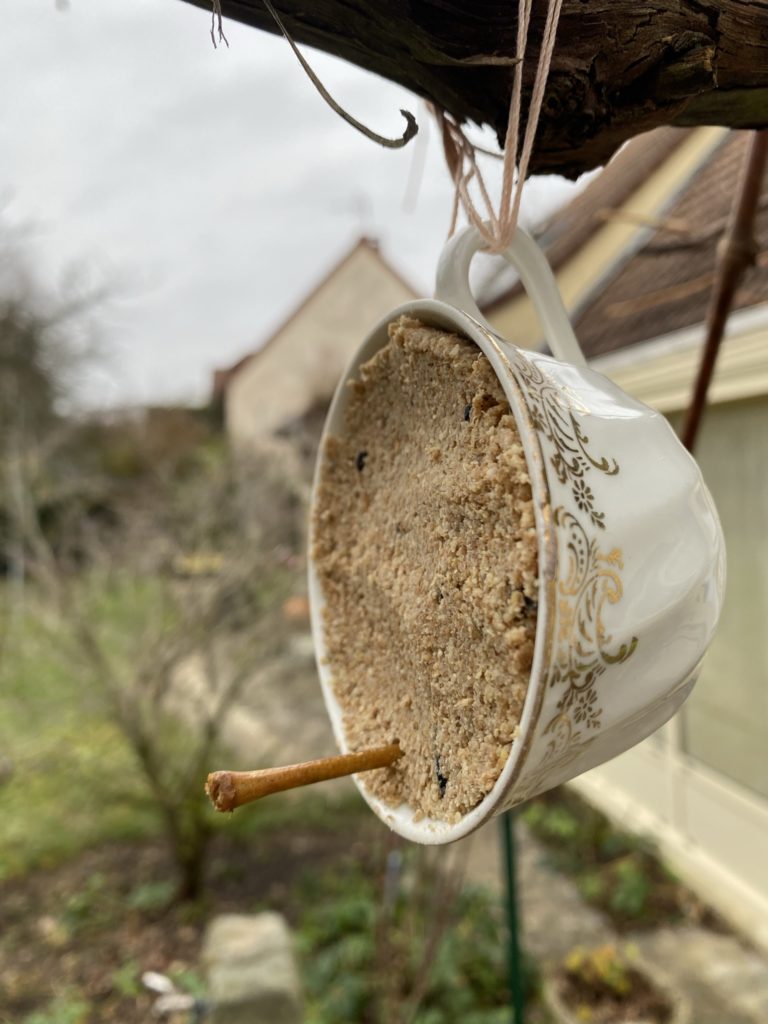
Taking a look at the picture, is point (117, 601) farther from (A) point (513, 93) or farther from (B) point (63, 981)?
(A) point (513, 93)

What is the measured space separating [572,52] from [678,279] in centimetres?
231

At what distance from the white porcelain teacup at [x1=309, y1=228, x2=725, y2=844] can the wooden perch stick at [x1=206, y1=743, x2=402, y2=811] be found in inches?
2.5

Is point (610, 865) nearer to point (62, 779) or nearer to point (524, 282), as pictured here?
point (62, 779)

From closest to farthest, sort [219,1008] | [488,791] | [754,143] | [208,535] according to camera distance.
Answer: [488,791] → [754,143] → [219,1008] → [208,535]

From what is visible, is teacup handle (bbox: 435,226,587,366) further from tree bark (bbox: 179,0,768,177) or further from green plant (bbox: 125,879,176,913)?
green plant (bbox: 125,879,176,913)

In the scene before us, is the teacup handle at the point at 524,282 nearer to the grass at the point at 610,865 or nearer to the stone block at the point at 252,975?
the stone block at the point at 252,975

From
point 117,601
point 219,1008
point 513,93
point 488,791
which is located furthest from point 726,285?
point 117,601

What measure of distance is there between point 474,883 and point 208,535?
2039mm

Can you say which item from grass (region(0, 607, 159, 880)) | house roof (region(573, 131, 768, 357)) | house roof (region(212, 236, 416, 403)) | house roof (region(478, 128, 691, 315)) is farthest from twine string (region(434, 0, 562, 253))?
house roof (region(212, 236, 416, 403))

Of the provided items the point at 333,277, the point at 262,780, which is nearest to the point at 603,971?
the point at 262,780

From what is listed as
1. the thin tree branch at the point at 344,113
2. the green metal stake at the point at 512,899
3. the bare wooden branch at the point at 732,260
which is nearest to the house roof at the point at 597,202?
the bare wooden branch at the point at 732,260

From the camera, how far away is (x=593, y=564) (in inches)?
14.1

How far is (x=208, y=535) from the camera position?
3.88 metres

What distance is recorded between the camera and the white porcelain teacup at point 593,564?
35 centimetres
